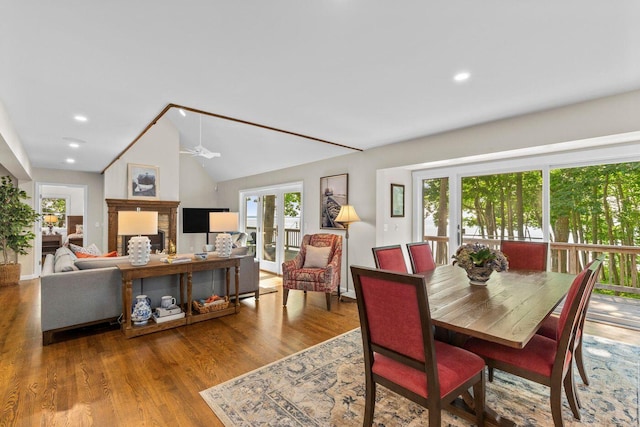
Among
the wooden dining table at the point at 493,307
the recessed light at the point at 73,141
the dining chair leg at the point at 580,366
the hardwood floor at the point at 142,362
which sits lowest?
the hardwood floor at the point at 142,362

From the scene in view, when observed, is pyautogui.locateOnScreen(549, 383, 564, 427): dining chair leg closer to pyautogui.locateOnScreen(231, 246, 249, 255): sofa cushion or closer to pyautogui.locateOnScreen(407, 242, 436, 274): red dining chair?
pyautogui.locateOnScreen(407, 242, 436, 274): red dining chair

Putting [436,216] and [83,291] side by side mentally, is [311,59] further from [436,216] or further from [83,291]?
[436,216]

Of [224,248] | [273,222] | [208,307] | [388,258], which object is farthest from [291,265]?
[273,222]

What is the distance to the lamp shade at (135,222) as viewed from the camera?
2992 millimetres

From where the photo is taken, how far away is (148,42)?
184cm

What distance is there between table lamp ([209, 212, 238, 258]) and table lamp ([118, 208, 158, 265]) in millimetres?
866

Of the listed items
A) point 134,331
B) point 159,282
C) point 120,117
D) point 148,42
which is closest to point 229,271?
point 159,282

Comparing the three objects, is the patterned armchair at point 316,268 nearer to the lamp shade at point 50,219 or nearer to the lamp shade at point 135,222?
the lamp shade at point 135,222

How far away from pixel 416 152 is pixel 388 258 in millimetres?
1856

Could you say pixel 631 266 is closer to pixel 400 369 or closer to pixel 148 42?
pixel 400 369

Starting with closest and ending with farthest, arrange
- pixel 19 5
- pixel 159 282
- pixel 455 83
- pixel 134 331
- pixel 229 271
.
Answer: pixel 19 5, pixel 455 83, pixel 134 331, pixel 159 282, pixel 229 271

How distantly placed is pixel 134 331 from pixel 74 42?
2578 mm

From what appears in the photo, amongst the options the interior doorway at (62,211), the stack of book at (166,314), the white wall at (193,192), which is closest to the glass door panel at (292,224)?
the white wall at (193,192)

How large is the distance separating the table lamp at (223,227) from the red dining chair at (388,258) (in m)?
2.03
